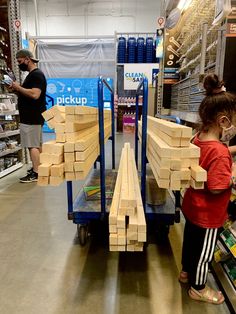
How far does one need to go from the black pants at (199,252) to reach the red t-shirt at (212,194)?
0.17 feet

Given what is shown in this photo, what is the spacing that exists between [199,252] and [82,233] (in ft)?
3.10

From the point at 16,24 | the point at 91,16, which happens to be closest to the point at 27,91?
the point at 16,24

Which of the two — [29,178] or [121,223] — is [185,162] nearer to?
[121,223]

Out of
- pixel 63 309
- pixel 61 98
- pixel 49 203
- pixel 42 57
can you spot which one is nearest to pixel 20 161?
pixel 49 203

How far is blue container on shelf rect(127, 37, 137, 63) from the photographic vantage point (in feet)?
26.4

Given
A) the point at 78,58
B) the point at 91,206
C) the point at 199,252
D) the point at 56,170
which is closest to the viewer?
the point at 56,170

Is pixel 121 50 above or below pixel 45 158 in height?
above

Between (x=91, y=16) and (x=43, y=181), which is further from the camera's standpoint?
(x=91, y=16)

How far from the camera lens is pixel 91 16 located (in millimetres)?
9031

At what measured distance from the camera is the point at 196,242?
4.77ft

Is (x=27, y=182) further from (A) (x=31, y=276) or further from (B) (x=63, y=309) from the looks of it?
(B) (x=63, y=309)

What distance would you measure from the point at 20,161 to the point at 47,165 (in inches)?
144

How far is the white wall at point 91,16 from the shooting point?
888 cm

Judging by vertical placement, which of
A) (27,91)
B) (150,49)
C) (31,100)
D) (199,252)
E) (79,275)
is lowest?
(79,275)
